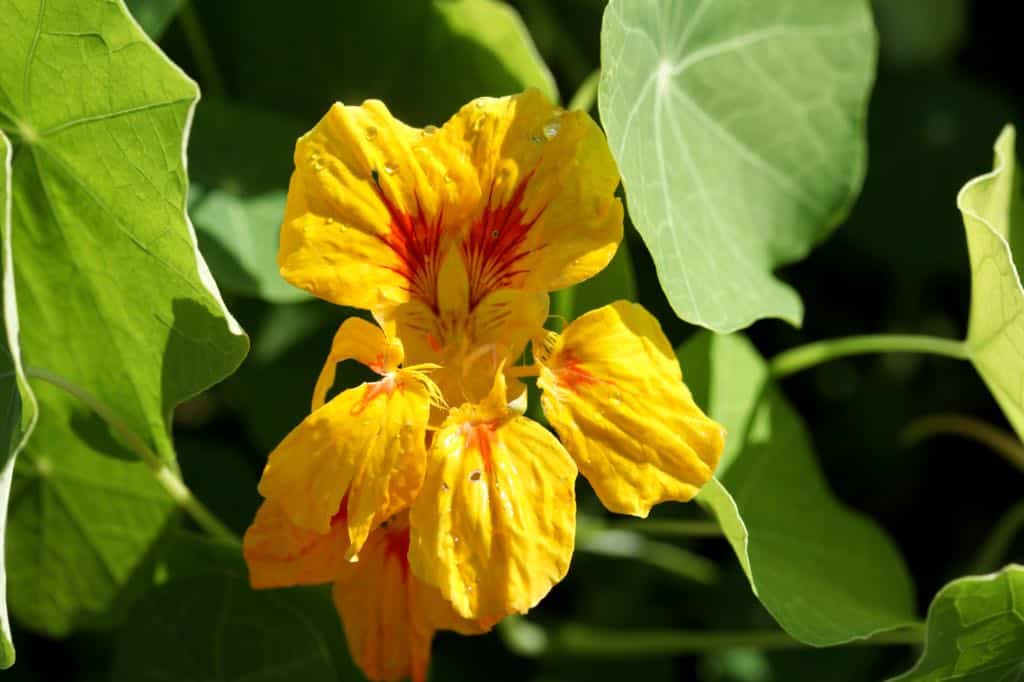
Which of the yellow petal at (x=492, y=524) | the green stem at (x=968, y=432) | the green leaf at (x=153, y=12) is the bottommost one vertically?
the green stem at (x=968, y=432)

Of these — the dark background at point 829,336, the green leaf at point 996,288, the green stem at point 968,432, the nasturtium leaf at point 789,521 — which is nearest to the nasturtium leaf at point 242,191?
the dark background at point 829,336

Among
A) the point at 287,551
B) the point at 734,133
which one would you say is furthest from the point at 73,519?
the point at 734,133

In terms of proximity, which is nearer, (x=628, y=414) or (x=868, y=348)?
(x=628, y=414)

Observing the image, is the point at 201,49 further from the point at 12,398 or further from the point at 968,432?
the point at 968,432

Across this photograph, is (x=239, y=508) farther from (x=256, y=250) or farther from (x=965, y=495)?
(x=965, y=495)

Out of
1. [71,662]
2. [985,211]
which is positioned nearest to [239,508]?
[71,662]

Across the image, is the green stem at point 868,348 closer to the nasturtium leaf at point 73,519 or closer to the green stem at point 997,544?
the green stem at point 997,544

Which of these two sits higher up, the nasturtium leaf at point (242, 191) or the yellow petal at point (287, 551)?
the nasturtium leaf at point (242, 191)
